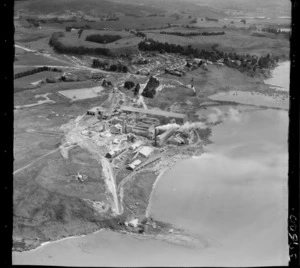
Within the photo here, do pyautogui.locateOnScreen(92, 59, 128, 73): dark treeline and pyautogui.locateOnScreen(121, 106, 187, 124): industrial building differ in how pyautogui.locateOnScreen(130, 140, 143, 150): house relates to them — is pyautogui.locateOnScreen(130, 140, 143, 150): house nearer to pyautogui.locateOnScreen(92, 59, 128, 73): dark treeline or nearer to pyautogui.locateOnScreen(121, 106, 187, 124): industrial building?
pyautogui.locateOnScreen(121, 106, 187, 124): industrial building

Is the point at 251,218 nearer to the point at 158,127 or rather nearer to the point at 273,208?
the point at 273,208

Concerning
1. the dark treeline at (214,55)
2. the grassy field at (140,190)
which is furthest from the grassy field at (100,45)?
the grassy field at (140,190)

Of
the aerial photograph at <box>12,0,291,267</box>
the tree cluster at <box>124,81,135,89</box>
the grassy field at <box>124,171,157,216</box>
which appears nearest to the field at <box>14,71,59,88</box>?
the aerial photograph at <box>12,0,291,267</box>

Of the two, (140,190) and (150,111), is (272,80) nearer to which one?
(150,111)

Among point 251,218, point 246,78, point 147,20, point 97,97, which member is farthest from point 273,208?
point 147,20

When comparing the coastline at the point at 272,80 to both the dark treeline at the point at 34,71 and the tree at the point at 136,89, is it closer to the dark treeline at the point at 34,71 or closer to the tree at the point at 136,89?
the tree at the point at 136,89

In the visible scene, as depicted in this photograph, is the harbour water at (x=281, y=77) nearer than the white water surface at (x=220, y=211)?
No

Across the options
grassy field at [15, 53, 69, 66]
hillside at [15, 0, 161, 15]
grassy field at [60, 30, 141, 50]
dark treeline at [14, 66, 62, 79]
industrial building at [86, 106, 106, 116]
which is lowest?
industrial building at [86, 106, 106, 116]

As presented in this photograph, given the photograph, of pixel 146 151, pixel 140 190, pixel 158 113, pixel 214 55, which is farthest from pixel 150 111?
pixel 214 55
